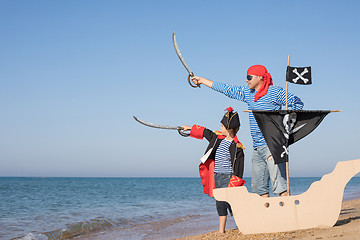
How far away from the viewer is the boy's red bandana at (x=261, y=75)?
456cm

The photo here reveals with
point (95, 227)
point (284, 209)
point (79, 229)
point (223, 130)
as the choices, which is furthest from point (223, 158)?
point (95, 227)

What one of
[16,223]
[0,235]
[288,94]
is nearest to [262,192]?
[288,94]

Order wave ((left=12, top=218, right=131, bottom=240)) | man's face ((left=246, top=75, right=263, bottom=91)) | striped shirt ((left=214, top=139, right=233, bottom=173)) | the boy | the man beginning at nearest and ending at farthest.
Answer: the man
man's face ((left=246, top=75, right=263, bottom=91))
the boy
striped shirt ((left=214, top=139, right=233, bottom=173))
wave ((left=12, top=218, right=131, bottom=240))

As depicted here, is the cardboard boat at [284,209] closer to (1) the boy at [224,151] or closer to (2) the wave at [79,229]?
(1) the boy at [224,151]

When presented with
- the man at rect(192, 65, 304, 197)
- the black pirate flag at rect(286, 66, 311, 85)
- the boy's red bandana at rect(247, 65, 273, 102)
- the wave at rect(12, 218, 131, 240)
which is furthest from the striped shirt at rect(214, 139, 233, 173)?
the wave at rect(12, 218, 131, 240)

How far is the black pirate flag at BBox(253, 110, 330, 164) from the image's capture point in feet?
14.1

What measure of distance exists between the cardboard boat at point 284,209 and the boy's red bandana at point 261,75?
4.02 ft

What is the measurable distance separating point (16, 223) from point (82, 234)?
3.08 m

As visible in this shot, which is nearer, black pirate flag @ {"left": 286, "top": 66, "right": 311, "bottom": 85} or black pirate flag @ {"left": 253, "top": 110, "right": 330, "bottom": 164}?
black pirate flag @ {"left": 253, "top": 110, "right": 330, "bottom": 164}

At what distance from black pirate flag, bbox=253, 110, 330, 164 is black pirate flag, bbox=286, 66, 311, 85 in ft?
1.31

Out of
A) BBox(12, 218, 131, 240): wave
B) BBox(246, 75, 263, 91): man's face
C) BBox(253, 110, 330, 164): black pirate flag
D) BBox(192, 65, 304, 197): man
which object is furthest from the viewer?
BBox(12, 218, 131, 240): wave

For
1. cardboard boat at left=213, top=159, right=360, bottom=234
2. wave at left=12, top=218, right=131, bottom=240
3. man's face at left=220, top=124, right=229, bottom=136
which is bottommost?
wave at left=12, top=218, right=131, bottom=240

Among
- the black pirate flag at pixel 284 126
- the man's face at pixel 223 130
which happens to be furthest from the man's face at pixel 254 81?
the man's face at pixel 223 130

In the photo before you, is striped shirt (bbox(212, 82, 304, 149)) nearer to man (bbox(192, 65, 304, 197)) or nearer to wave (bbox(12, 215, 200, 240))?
man (bbox(192, 65, 304, 197))
